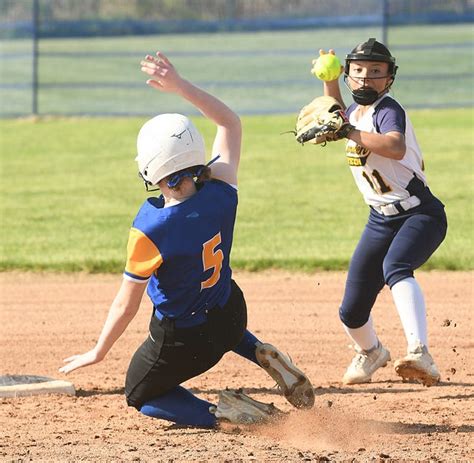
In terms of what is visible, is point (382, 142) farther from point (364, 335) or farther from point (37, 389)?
point (37, 389)

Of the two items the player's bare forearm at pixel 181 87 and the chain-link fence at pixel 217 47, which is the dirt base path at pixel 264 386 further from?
the chain-link fence at pixel 217 47

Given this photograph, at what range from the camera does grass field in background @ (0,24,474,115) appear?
76.3ft

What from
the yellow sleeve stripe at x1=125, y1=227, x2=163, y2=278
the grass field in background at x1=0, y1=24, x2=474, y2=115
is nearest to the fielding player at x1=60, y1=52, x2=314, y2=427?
the yellow sleeve stripe at x1=125, y1=227, x2=163, y2=278

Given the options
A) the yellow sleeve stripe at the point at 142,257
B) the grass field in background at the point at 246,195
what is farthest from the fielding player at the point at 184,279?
the grass field in background at the point at 246,195

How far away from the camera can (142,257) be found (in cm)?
502

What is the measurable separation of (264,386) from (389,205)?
1400 mm

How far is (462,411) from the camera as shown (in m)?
5.96

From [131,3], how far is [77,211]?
16929 mm

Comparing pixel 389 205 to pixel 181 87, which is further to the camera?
pixel 389 205

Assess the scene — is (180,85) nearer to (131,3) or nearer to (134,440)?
(134,440)

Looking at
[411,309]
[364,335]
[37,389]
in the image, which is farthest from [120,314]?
[364,335]

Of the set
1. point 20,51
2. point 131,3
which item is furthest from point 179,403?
point 131,3

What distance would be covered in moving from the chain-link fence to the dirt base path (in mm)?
13204

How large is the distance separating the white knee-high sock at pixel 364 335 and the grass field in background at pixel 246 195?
10.4 ft
